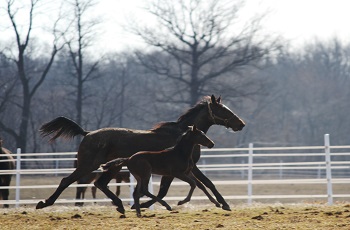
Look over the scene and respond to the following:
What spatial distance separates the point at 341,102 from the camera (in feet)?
201

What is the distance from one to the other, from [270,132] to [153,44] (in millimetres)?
21936

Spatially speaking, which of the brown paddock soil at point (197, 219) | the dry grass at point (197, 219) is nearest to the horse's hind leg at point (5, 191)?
the dry grass at point (197, 219)

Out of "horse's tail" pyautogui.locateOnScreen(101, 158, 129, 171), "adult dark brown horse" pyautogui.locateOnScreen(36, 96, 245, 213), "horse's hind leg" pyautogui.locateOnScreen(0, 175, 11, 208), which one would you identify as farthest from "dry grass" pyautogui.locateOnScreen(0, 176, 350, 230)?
"horse's hind leg" pyautogui.locateOnScreen(0, 175, 11, 208)

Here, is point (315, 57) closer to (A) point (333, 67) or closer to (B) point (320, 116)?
(A) point (333, 67)

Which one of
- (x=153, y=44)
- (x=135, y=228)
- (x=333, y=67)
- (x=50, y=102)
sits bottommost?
(x=135, y=228)

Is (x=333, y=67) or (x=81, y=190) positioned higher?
(x=333, y=67)

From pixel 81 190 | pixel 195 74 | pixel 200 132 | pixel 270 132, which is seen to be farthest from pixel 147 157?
pixel 270 132

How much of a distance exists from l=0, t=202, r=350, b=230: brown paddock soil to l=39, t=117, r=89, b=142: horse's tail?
4.41ft

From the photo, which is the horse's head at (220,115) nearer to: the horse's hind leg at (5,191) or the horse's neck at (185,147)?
the horse's neck at (185,147)

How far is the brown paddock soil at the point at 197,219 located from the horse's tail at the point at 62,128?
4.41ft

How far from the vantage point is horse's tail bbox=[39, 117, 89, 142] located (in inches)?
477

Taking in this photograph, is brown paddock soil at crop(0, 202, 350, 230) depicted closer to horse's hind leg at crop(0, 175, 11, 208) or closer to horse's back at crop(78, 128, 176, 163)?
horse's back at crop(78, 128, 176, 163)

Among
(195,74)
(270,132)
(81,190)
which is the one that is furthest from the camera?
(270,132)

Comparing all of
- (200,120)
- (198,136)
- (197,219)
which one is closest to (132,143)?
(198,136)
